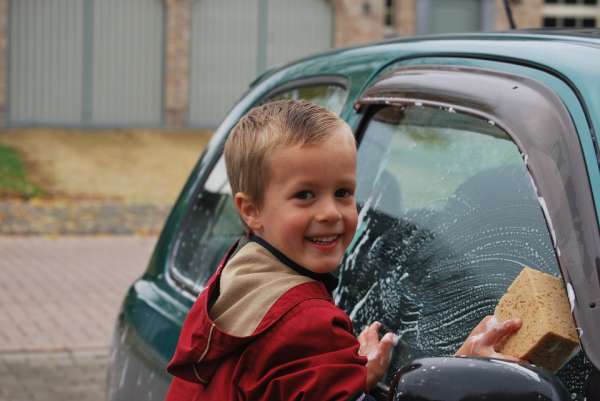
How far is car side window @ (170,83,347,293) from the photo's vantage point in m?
2.94

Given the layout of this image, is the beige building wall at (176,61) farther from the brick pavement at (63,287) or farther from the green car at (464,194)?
the green car at (464,194)

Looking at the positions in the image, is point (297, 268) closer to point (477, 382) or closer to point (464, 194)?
point (464, 194)

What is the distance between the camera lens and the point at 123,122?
73.7 feet

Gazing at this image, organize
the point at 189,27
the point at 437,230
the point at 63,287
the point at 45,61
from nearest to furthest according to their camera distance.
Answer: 1. the point at 437,230
2. the point at 63,287
3. the point at 45,61
4. the point at 189,27

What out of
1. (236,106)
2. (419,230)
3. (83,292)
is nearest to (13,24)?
(83,292)

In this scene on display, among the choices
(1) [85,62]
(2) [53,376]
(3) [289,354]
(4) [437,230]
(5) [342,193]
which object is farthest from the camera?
(1) [85,62]

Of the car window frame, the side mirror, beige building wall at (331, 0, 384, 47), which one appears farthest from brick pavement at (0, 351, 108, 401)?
beige building wall at (331, 0, 384, 47)

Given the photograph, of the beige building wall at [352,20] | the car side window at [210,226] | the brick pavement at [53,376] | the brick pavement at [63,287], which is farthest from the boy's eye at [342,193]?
the beige building wall at [352,20]

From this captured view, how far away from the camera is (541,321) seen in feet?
5.43

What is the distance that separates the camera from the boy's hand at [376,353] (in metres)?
1.99

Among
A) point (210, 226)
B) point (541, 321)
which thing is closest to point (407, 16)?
point (210, 226)

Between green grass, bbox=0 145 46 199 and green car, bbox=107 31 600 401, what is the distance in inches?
565

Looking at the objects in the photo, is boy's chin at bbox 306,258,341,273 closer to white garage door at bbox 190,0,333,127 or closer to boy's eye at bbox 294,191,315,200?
boy's eye at bbox 294,191,315,200

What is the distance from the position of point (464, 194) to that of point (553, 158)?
0.40 m
